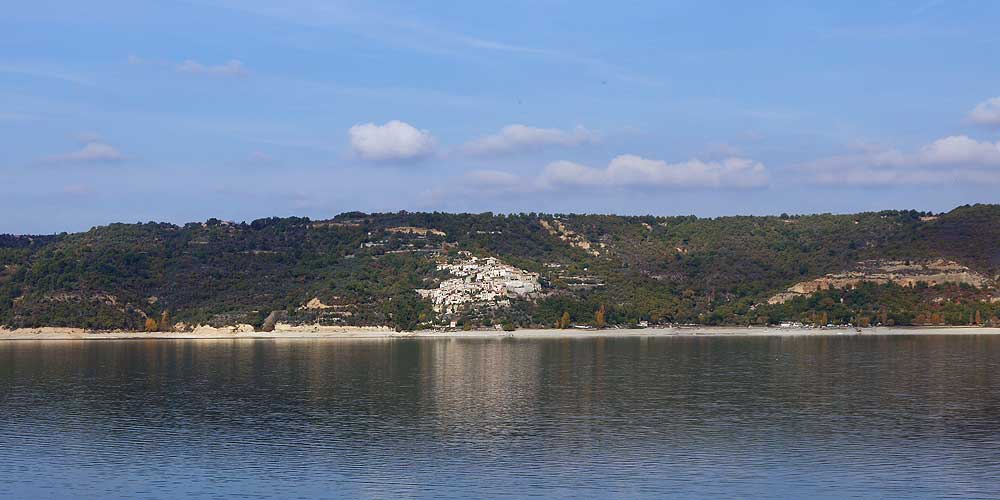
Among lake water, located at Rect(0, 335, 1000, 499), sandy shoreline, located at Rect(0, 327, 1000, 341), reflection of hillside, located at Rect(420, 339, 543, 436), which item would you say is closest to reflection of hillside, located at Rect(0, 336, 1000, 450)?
reflection of hillside, located at Rect(420, 339, 543, 436)

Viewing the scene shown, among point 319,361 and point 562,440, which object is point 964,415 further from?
point 319,361

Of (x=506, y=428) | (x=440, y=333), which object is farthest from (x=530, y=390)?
(x=440, y=333)

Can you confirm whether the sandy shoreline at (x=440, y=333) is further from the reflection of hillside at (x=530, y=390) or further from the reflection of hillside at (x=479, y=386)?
the reflection of hillside at (x=530, y=390)

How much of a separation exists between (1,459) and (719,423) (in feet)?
131

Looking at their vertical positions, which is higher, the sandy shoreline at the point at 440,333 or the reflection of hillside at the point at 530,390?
the sandy shoreline at the point at 440,333

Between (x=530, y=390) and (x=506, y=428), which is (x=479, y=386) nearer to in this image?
(x=530, y=390)

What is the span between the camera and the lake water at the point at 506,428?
160 ft

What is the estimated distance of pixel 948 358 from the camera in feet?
402

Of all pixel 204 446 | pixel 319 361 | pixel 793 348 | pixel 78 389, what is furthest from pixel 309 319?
pixel 204 446

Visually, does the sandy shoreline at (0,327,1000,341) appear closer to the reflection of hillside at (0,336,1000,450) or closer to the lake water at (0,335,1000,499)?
the reflection of hillside at (0,336,1000,450)

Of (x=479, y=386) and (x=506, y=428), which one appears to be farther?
(x=479, y=386)

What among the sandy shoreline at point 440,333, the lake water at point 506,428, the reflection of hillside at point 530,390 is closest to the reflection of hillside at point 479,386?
the reflection of hillside at point 530,390

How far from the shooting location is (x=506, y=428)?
65.9 m

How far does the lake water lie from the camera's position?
48.7 m
